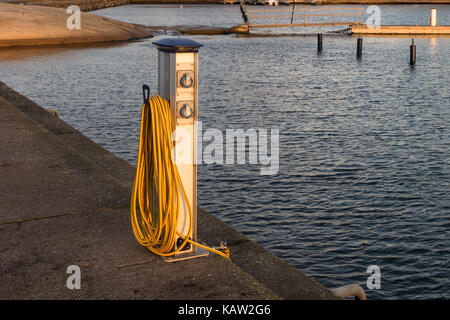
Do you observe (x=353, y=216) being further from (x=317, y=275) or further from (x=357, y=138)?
(x=357, y=138)

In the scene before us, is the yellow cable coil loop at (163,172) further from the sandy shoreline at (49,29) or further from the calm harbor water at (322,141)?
the sandy shoreline at (49,29)

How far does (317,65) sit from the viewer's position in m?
38.8

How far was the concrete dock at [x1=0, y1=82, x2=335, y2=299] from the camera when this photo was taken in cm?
524

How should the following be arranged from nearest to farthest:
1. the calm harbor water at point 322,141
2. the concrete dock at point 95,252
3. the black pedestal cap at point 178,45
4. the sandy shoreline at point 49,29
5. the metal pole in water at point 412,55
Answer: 1. the concrete dock at point 95,252
2. the black pedestal cap at point 178,45
3. the calm harbor water at point 322,141
4. the metal pole in water at point 412,55
5. the sandy shoreline at point 49,29

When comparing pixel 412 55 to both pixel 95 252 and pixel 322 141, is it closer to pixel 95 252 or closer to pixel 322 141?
pixel 322 141

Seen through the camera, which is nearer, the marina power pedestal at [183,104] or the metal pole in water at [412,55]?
the marina power pedestal at [183,104]

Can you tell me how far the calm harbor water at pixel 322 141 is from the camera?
10.2 metres

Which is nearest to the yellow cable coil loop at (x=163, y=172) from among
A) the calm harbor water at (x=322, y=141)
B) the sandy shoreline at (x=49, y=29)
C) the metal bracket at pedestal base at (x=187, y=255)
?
the metal bracket at pedestal base at (x=187, y=255)

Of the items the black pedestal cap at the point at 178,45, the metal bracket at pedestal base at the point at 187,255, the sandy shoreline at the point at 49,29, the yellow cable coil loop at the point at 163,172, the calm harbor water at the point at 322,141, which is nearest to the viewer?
the black pedestal cap at the point at 178,45

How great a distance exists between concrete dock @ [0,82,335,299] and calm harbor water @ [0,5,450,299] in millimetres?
2981

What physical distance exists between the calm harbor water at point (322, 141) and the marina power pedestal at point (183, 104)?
373cm

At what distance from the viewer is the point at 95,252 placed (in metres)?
5.98

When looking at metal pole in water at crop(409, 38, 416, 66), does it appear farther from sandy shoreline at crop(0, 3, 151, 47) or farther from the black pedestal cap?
the black pedestal cap

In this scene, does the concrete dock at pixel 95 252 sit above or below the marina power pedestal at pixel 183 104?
below
